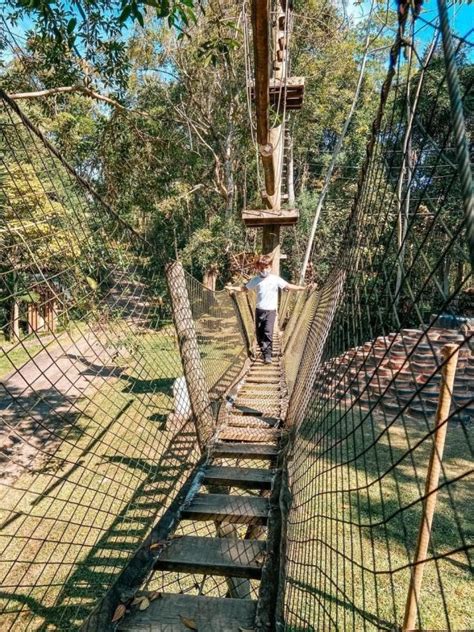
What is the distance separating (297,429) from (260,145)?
1.81m

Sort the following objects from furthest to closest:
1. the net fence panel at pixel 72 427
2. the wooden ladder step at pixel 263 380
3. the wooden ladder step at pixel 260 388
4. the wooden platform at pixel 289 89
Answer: the wooden platform at pixel 289 89
the wooden ladder step at pixel 263 380
the wooden ladder step at pixel 260 388
the net fence panel at pixel 72 427

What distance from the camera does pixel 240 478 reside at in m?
1.89

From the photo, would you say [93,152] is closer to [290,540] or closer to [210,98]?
[290,540]

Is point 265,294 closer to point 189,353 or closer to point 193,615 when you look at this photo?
point 189,353

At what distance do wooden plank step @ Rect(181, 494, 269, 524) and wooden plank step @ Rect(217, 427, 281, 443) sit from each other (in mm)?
669

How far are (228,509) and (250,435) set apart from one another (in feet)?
2.66

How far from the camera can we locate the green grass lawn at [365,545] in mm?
1741

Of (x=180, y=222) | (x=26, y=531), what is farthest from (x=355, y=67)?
(x=26, y=531)

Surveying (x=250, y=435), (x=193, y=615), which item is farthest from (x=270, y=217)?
(x=193, y=615)

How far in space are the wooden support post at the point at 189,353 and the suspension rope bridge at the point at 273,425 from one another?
11 mm

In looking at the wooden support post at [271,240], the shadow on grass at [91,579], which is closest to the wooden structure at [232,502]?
the shadow on grass at [91,579]

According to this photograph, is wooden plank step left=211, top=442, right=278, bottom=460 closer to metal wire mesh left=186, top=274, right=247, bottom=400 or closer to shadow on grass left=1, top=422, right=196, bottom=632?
shadow on grass left=1, top=422, right=196, bottom=632

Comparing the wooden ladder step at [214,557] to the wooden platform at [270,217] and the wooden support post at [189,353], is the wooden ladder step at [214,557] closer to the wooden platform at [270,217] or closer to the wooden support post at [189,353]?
the wooden support post at [189,353]

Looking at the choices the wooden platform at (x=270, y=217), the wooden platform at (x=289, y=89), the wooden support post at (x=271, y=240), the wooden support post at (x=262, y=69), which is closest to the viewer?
the wooden support post at (x=262, y=69)
